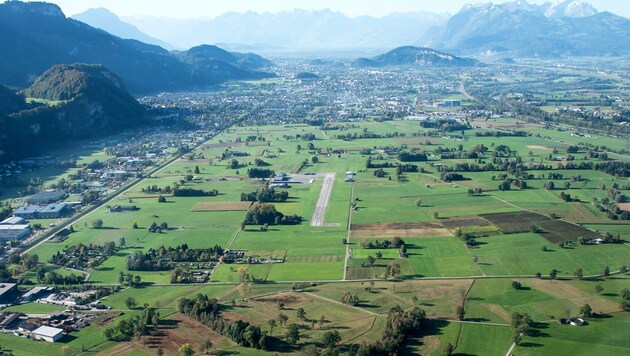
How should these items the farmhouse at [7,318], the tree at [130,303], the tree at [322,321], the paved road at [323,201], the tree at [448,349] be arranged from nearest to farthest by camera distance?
the tree at [448,349] → the tree at [322,321] → the farmhouse at [7,318] → the tree at [130,303] → the paved road at [323,201]

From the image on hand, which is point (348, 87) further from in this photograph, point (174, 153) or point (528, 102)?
point (174, 153)

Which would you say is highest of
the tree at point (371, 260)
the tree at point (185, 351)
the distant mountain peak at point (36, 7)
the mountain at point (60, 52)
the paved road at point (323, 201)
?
the distant mountain peak at point (36, 7)

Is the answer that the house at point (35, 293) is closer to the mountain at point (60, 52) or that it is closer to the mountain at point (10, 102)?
the mountain at point (10, 102)

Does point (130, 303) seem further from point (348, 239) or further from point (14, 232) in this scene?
point (14, 232)

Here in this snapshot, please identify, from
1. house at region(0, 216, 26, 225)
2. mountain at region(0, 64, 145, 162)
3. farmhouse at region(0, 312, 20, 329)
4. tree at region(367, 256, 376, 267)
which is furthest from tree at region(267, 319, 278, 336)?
mountain at region(0, 64, 145, 162)

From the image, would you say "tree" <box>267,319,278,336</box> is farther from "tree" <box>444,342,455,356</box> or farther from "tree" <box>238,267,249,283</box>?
"tree" <box>444,342,455,356</box>

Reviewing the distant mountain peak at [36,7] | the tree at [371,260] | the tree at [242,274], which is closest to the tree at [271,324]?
the tree at [242,274]
